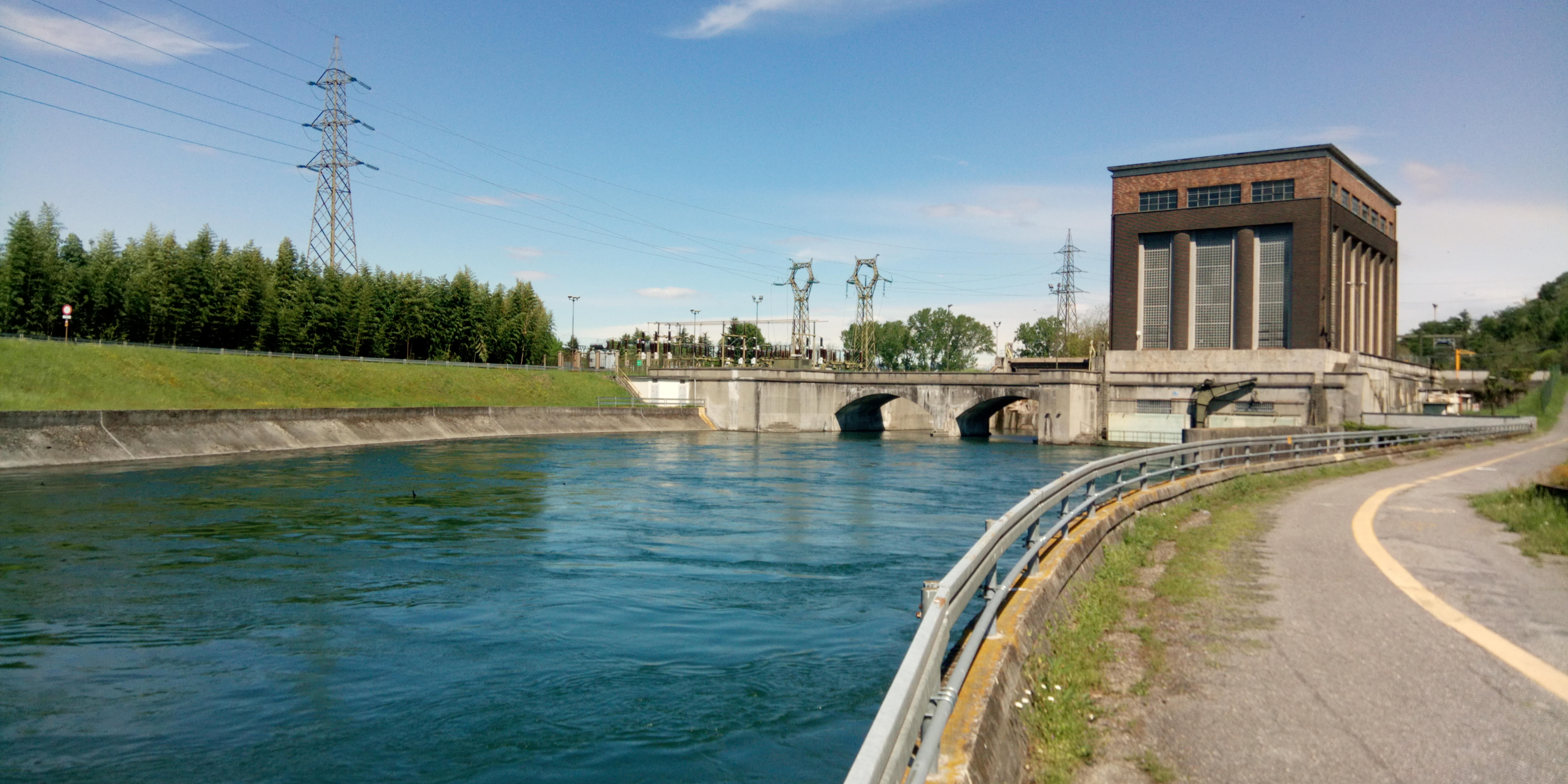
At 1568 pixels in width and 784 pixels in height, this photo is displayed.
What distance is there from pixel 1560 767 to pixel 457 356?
11061cm

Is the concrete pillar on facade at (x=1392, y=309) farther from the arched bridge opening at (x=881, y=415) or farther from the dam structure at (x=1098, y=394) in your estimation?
the arched bridge opening at (x=881, y=415)

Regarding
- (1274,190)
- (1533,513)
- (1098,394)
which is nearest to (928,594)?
(1533,513)

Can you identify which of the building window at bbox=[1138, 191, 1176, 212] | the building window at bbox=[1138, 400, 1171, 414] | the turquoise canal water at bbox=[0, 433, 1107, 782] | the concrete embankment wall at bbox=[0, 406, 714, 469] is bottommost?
the turquoise canal water at bbox=[0, 433, 1107, 782]

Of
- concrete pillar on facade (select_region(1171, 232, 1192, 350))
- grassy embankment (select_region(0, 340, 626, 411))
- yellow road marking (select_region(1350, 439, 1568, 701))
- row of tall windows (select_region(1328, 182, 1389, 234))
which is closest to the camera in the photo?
yellow road marking (select_region(1350, 439, 1568, 701))

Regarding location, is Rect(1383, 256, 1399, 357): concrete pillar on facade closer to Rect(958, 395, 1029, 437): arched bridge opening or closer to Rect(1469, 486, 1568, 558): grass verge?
Rect(958, 395, 1029, 437): arched bridge opening

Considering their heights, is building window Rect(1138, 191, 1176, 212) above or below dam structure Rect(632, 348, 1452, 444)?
above

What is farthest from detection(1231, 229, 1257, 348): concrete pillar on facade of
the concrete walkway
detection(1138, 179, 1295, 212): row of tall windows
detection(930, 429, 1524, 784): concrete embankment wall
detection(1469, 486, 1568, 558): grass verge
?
detection(930, 429, 1524, 784): concrete embankment wall

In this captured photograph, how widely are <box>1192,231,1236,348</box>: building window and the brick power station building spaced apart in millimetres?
81

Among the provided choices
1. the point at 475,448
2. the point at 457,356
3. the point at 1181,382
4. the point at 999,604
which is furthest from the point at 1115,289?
the point at 999,604

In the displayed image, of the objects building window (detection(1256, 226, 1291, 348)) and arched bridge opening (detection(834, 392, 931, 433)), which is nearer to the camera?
building window (detection(1256, 226, 1291, 348))

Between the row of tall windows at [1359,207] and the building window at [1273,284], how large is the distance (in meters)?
4.98

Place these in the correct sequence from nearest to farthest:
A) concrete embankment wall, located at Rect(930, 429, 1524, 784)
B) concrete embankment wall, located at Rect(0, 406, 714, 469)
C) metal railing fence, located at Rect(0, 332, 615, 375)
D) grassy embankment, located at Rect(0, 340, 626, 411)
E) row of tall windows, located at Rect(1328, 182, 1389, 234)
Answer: concrete embankment wall, located at Rect(930, 429, 1524, 784) → concrete embankment wall, located at Rect(0, 406, 714, 469) → grassy embankment, located at Rect(0, 340, 626, 411) → metal railing fence, located at Rect(0, 332, 615, 375) → row of tall windows, located at Rect(1328, 182, 1389, 234)

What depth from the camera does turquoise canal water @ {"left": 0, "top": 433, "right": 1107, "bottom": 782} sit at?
9.73m

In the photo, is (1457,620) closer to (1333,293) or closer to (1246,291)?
(1246,291)
